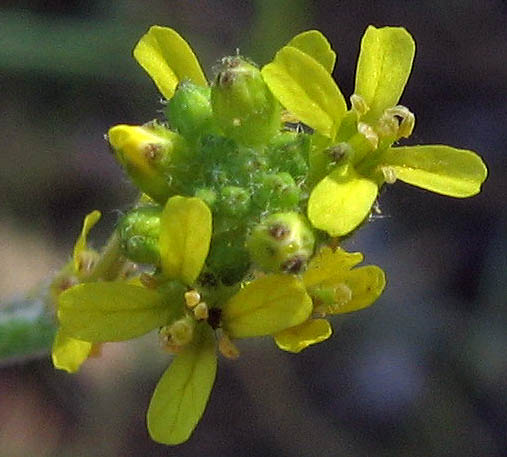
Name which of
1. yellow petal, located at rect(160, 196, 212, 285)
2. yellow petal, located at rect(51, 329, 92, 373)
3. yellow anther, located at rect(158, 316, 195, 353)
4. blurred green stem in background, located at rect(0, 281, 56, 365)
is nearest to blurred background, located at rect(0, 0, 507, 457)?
blurred green stem in background, located at rect(0, 281, 56, 365)

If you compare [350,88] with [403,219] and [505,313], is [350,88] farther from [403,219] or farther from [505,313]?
[505,313]

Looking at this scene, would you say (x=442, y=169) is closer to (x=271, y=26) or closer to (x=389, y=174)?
(x=389, y=174)

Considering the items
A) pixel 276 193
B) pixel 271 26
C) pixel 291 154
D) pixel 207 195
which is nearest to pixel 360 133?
pixel 291 154

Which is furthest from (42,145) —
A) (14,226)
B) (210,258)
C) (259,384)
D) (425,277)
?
(210,258)

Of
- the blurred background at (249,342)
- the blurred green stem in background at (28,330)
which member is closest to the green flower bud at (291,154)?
the blurred green stem in background at (28,330)

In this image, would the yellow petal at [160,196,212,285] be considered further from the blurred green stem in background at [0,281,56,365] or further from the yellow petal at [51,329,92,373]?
the blurred green stem in background at [0,281,56,365]

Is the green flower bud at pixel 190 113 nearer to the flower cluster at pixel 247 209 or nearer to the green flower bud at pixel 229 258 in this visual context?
the flower cluster at pixel 247 209
